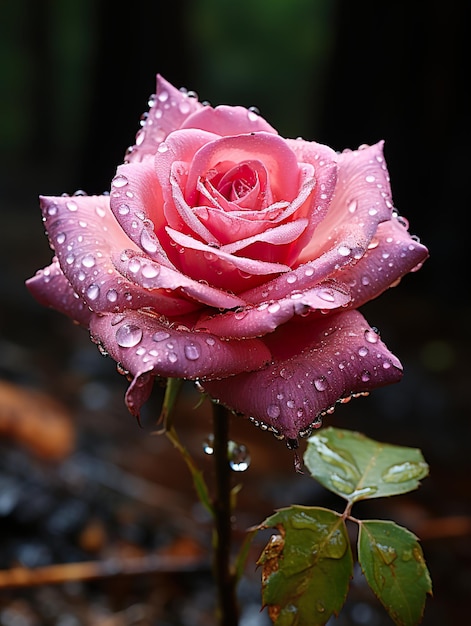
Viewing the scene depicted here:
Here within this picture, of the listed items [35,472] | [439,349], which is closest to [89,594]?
[35,472]

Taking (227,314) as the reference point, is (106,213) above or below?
above

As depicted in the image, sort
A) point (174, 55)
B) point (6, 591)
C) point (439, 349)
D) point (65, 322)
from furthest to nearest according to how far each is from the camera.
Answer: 1. point (174, 55)
2. point (65, 322)
3. point (439, 349)
4. point (6, 591)

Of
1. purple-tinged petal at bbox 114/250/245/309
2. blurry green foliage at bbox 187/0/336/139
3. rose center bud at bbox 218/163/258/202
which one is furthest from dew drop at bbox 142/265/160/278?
blurry green foliage at bbox 187/0/336/139

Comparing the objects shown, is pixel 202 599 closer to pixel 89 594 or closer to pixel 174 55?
pixel 89 594

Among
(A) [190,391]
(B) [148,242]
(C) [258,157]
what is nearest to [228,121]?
(C) [258,157]

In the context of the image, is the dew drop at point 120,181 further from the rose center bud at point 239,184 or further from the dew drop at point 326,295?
the dew drop at point 326,295

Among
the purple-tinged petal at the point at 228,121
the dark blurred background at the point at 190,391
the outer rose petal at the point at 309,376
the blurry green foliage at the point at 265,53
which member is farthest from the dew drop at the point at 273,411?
the blurry green foliage at the point at 265,53

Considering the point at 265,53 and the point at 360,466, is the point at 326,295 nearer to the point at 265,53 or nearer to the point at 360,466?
the point at 360,466
